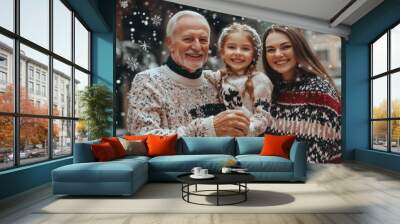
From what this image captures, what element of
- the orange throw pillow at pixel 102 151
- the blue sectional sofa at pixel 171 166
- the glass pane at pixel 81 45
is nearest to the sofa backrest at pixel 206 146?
the blue sectional sofa at pixel 171 166

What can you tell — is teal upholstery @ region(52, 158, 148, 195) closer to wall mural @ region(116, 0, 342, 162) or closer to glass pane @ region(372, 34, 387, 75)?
wall mural @ region(116, 0, 342, 162)

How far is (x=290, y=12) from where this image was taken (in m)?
8.04

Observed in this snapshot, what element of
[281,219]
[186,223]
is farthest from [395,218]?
[186,223]

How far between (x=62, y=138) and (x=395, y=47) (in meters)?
6.76

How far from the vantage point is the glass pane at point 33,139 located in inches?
202

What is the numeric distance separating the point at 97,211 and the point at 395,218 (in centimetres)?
303

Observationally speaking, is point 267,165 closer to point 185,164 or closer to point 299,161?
point 299,161

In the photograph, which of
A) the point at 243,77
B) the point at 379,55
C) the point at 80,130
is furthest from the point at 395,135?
the point at 80,130

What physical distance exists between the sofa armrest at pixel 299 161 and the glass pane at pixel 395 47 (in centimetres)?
325

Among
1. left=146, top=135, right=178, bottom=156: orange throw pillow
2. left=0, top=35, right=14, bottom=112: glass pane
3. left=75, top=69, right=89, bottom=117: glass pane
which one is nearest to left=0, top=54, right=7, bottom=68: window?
left=0, top=35, right=14, bottom=112: glass pane

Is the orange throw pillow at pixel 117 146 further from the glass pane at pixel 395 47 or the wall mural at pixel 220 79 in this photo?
the glass pane at pixel 395 47

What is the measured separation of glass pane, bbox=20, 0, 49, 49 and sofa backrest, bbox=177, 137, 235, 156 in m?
2.81

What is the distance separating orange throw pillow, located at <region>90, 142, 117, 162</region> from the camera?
17.6 ft

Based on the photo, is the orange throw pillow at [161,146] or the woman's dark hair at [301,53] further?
the woman's dark hair at [301,53]
